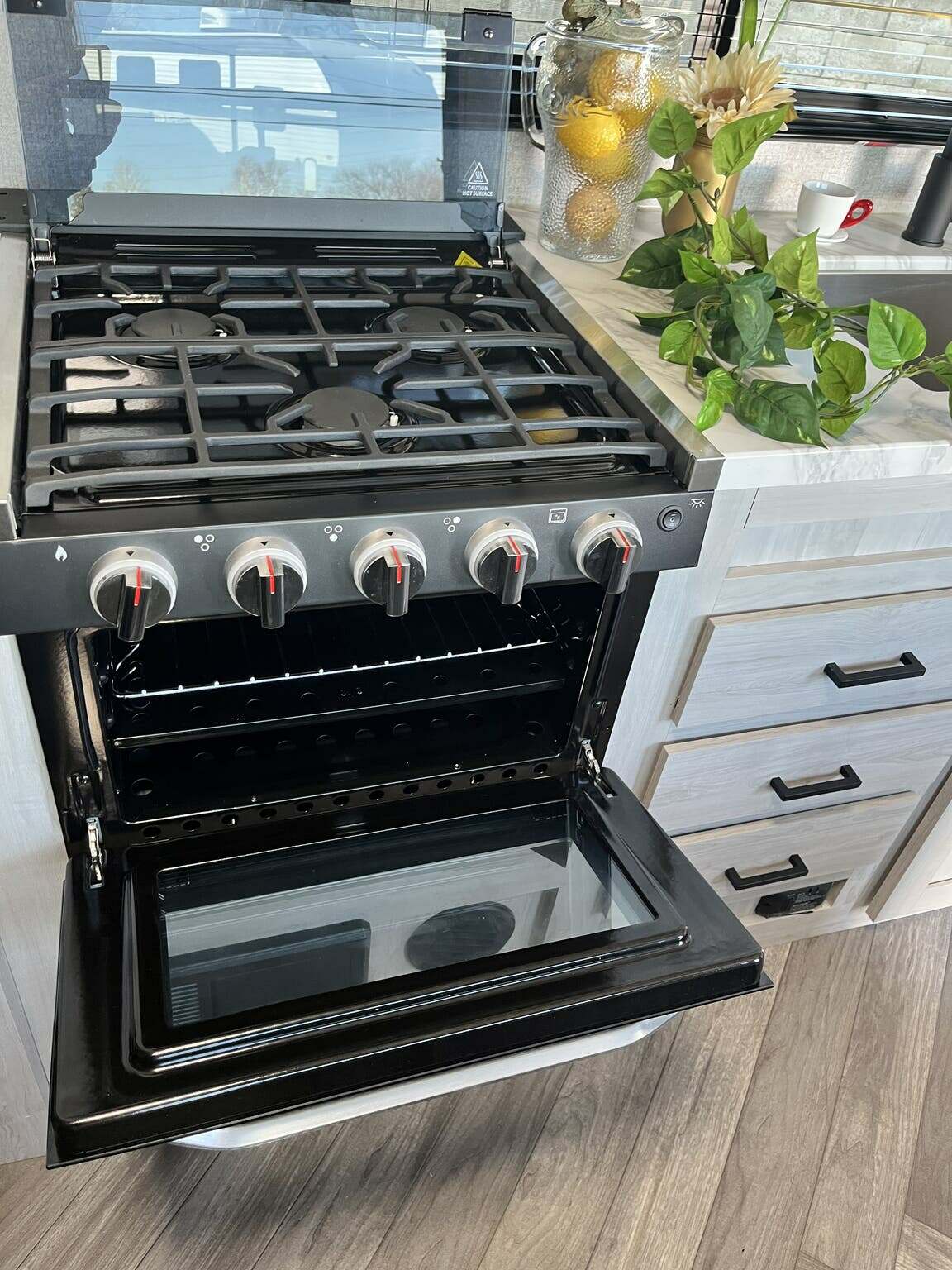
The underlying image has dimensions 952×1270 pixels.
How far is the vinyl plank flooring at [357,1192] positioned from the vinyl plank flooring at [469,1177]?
16 mm

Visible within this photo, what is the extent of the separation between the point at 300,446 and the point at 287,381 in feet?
0.39

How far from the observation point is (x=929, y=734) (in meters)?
1.29

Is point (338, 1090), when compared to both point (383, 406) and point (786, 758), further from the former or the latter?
point (786, 758)

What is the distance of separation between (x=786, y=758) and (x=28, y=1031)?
0.94m

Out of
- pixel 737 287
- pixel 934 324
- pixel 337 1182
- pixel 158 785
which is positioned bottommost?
pixel 337 1182

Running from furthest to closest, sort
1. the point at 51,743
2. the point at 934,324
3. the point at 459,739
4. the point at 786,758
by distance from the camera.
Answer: the point at 934,324, the point at 786,758, the point at 459,739, the point at 51,743

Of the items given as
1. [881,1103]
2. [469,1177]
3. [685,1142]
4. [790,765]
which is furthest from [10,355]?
[881,1103]

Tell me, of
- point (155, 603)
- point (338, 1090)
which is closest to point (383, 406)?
point (155, 603)

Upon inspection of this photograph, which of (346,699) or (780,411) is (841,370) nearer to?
(780,411)

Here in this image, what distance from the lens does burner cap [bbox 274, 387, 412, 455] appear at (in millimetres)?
797

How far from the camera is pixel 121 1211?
121 centimetres

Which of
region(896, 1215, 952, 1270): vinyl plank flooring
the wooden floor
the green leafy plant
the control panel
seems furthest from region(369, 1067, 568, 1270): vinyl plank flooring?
the green leafy plant

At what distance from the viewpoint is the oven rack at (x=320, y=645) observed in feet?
2.96

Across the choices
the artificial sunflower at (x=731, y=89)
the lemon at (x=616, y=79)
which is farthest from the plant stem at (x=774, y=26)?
the lemon at (x=616, y=79)
